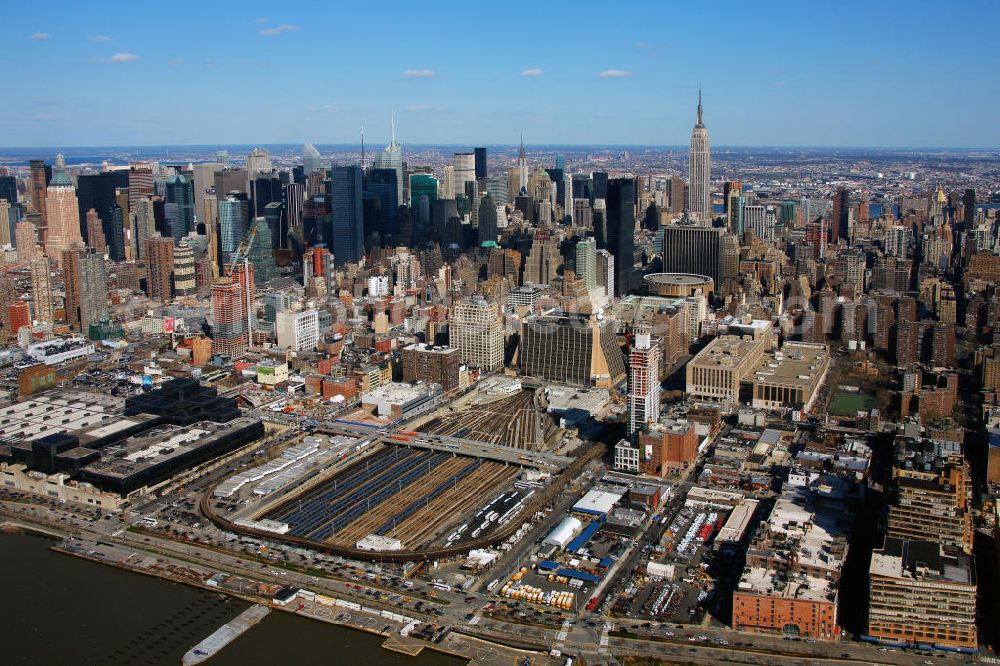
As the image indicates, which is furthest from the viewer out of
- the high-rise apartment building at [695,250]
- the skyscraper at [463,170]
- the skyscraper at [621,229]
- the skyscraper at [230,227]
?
the skyscraper at [463,170]

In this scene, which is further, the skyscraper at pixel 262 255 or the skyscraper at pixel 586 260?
the skyscraper at pixel 262 255

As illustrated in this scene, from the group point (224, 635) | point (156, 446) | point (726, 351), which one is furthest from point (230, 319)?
point (224, 635)

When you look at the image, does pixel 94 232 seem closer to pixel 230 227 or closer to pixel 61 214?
pixel 61 214

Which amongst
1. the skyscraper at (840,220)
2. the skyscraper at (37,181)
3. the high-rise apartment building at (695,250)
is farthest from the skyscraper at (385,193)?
the skyscraper at (840,220)

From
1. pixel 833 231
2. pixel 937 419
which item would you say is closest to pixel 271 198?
pixel 833 231

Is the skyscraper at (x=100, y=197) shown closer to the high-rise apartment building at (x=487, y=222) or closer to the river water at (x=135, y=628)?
the high-rise apartment building at (x=487, y=222)
